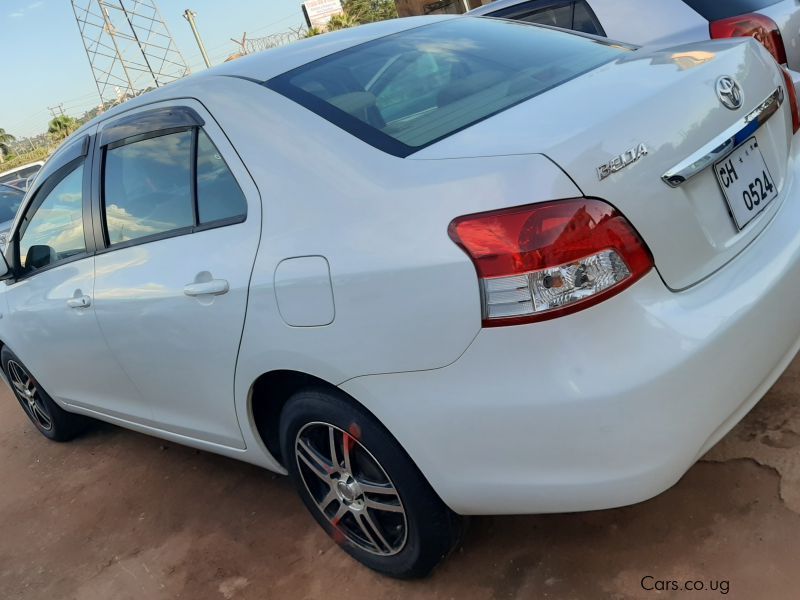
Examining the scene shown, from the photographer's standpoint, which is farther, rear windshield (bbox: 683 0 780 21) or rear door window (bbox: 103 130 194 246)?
rear windshield (bbox: 683 0 780 21)

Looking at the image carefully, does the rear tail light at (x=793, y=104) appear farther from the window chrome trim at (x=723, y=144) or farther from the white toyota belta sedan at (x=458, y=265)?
the window chrome trim at (x=723, y=144)

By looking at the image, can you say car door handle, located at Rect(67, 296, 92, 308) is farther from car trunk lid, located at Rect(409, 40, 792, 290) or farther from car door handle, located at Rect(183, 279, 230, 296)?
car trunk lid, located at Rect(409, 40, 792, 290)

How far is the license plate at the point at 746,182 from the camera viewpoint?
1.96 metres

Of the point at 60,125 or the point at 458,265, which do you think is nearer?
the point at 458,265

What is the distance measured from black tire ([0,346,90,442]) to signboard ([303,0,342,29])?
5703cm

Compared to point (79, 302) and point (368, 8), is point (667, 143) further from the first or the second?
point (368, 8)

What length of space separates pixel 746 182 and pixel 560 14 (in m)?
3.09

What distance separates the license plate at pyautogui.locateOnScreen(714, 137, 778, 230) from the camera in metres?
1.96

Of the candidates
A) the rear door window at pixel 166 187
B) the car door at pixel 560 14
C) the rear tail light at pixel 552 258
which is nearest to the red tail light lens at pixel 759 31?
the car door at pixel 560 14

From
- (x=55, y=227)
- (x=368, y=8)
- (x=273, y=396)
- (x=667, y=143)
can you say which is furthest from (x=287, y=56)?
(x=368, y=8)

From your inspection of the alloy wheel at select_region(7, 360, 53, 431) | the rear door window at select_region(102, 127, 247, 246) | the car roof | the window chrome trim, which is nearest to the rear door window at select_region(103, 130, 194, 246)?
the rear door window at select_region(102, 127, 247, 246)

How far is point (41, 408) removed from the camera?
4.46m

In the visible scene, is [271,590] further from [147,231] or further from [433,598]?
[147,231]

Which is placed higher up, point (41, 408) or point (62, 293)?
point (62, 293)
